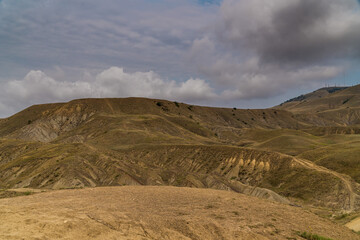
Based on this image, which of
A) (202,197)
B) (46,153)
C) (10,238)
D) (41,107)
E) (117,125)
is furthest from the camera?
(41,107)

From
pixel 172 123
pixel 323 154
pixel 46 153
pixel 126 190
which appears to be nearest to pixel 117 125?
pixel 172 123

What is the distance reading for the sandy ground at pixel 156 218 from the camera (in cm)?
1269

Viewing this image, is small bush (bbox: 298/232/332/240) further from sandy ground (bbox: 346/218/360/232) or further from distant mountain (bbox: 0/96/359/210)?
distant mountain (bbox: 0/96/359/210)

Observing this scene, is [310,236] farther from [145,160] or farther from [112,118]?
[112,118]

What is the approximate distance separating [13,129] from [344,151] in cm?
11579

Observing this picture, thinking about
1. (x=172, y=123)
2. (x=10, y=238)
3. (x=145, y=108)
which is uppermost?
(x=145, y=108)

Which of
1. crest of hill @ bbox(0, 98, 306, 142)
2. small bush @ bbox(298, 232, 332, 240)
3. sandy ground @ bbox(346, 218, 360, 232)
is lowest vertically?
sandy ground @ bbox(346, 218, 360, 232)

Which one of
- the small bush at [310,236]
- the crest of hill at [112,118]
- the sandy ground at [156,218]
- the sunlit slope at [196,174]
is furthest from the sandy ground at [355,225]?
the crest of hill at [112,118]

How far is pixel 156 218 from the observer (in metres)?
15.8

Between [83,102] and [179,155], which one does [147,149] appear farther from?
[83,102]

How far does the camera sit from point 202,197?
23.3 m

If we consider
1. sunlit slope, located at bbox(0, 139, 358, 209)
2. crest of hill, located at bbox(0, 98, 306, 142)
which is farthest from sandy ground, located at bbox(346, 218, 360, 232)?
crest of hill, located at bbox(0, 98, 306, 142)

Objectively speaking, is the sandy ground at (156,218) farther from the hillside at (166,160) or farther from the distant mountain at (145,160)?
the distant mountain at (145,160)

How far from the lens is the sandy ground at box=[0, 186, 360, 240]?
12688 mm
